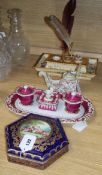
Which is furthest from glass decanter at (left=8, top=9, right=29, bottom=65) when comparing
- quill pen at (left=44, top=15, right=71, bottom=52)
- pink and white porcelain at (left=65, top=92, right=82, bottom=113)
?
pink and white porcelain at (left=65, top=92, right=82, bottom=113)

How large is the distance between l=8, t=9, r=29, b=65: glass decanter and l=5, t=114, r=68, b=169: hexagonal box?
473 mm

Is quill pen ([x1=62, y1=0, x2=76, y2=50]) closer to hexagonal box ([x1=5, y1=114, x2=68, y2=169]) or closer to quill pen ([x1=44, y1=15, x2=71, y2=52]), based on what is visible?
quill pen ([x1=44, y1=15, x2=71, y2=52])

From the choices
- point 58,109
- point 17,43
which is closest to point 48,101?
point 58,109

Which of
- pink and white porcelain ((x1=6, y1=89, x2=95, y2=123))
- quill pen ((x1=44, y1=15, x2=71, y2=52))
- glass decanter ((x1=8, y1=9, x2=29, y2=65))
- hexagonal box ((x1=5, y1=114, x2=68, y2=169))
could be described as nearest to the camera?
hexagonal box ((x1=5, y1=114, x2=68, y2=169))

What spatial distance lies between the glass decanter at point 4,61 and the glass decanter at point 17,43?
0.20 feet

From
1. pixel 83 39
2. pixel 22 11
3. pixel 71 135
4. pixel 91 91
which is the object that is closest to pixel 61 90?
pixel 91 91

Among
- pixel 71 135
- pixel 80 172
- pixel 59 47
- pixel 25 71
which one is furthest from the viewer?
pixel 59 47

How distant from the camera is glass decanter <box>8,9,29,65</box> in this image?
1.25 m

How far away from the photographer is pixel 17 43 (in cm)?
127

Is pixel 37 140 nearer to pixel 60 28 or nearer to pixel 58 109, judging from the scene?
pixel 58 109

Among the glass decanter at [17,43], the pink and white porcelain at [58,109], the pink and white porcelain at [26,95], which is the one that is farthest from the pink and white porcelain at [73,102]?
the glass decanter at [17,43]

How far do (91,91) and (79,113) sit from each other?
0.17 m

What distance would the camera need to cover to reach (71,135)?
0.85 meters

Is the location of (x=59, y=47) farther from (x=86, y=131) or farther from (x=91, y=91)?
(x=86, y=131)
